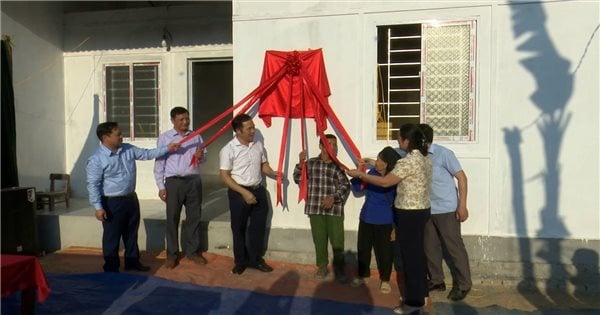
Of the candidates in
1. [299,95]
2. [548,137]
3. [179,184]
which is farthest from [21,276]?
[548,137]

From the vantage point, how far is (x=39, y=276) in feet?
12.0

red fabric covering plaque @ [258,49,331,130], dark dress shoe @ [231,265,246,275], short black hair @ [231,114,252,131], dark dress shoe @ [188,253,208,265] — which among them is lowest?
dark dress shoe @ [231,265,246,275]

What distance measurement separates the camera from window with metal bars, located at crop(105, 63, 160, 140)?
8258 millimetres

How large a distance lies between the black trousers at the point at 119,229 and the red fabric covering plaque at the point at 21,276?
5.70 ft

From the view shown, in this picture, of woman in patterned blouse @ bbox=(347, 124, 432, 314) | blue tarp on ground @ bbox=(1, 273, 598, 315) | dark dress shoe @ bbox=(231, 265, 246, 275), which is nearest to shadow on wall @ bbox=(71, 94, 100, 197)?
blue tarp on ground @ bbox=(1, 273, 598, 315)

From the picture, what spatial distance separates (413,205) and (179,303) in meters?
2.30

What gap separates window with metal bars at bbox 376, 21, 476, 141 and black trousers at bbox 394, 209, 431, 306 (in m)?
1.51

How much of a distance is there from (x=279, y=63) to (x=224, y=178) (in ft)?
4.79

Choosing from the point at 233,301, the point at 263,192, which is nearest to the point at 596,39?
the point at 263,192

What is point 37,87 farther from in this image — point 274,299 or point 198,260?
point 274,299

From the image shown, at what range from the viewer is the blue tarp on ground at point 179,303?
452 cm

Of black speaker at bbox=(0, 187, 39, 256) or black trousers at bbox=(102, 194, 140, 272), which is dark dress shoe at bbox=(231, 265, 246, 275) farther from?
black speaker at bbox=(0, 187, 39, 256)

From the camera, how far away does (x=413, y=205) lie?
4.34 m

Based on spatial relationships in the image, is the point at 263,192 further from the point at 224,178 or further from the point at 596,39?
the point at 596,39
